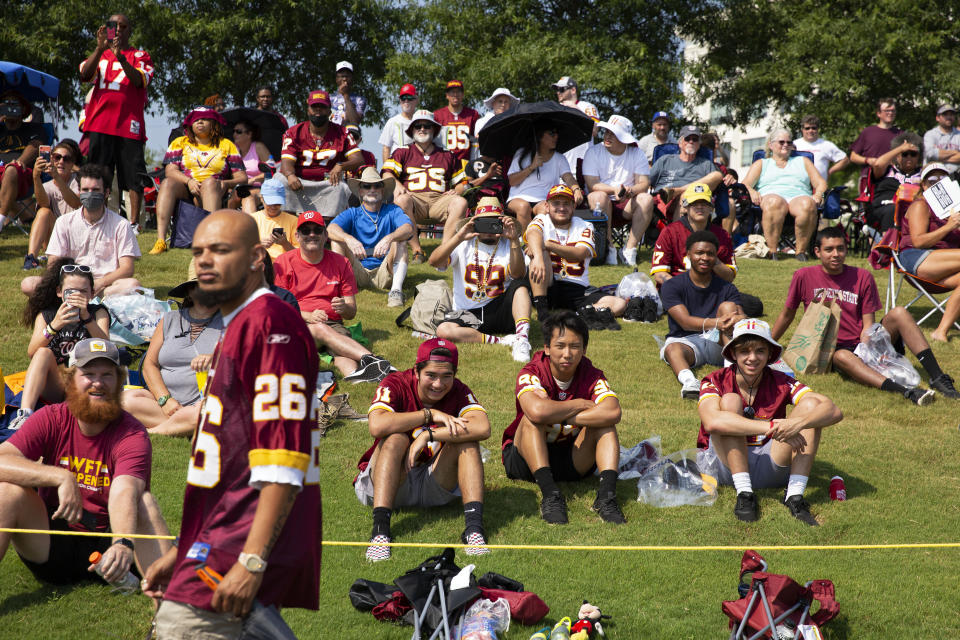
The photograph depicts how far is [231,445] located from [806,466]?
4.32 metres

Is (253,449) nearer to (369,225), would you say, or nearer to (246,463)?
(246,463)

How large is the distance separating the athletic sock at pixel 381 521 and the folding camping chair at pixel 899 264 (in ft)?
19.3

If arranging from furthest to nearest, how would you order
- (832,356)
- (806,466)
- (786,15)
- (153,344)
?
(786,15)
(832,356)
(153,344)
(806,466)

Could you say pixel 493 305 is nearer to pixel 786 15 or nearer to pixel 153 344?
pixel 153 344

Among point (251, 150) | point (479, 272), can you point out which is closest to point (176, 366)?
point (479, 272)

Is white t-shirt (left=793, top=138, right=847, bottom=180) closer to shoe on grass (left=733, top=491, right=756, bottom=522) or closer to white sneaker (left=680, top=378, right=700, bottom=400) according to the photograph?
white sneaker (left=680, top=378, right=700, bottom=400)

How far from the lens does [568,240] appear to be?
31.4 ft

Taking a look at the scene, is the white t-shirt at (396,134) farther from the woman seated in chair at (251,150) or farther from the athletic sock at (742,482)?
the athletic sock at (742,482)

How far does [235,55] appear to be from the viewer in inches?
884

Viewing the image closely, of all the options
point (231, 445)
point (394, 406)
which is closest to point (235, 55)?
point (394, 406)

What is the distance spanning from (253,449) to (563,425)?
148 inches

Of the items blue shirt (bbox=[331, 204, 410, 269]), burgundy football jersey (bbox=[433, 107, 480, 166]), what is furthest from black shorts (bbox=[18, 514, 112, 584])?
burgundy football jersey (bbox=[433, 107, 480, 166])

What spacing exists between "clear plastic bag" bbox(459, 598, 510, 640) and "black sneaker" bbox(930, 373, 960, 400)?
527 centimetres

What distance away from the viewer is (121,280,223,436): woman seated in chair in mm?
6715
